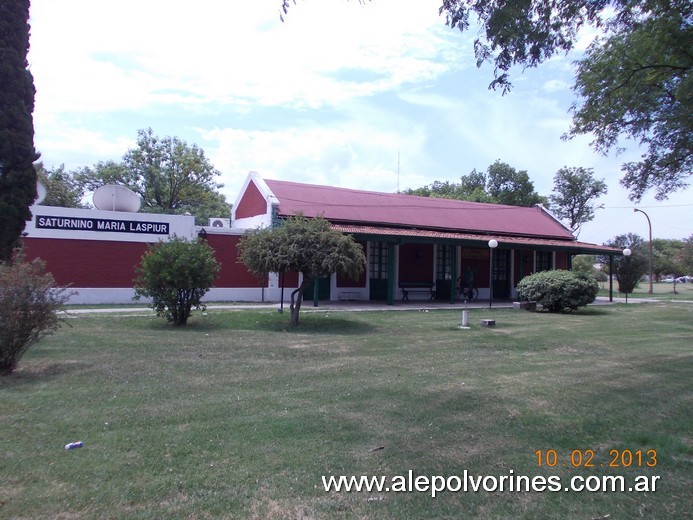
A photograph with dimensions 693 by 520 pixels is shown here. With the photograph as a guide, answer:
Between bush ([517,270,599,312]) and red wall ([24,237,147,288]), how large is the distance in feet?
50.1

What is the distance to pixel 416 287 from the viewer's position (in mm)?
25766

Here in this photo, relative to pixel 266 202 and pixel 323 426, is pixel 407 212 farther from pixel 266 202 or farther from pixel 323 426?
pixel 323 426

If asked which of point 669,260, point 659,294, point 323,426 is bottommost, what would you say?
point 323,426

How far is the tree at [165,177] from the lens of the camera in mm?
38531

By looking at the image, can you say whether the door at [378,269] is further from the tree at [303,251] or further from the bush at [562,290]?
the tree at [303,251]

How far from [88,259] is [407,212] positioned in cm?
1447

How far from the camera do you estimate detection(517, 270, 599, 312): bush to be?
2030 cm

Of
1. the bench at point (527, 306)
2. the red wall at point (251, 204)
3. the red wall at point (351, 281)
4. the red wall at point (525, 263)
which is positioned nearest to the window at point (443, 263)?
the red wall at point (351, 281)

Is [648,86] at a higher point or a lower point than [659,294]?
higher

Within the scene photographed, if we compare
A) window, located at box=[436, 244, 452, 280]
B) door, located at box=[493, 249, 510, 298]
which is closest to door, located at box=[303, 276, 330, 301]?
window, located at box=[436, 244, 452, 280]

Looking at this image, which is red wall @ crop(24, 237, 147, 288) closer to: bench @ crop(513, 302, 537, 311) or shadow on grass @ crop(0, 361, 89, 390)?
shadow on grass @ crop(0, 361, 89, 390)

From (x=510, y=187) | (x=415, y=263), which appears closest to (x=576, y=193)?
(x=510, y=187)

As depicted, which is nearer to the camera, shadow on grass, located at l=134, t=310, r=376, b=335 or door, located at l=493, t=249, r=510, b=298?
shadow on grass, located at l=134, t=310, r=376, b=335

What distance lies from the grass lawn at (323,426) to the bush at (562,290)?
9384mm
